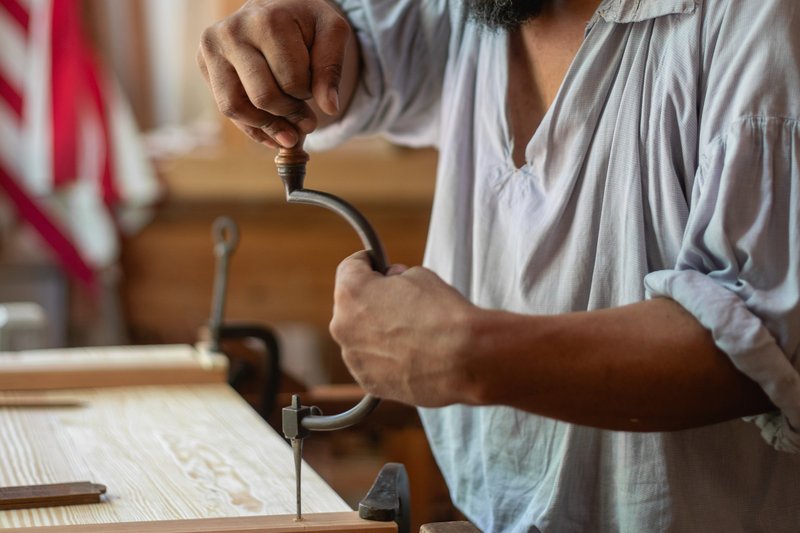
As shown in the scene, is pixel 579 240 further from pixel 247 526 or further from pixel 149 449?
pixel 149 449

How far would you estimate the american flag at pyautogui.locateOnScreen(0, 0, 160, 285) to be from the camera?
9.00 feet

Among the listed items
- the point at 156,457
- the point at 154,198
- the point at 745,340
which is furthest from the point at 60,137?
the point at 745,340

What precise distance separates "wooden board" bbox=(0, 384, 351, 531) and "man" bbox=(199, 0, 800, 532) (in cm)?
22

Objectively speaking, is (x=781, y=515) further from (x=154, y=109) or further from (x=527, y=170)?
(x=154, y=109)

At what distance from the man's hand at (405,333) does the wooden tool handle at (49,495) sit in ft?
1.01

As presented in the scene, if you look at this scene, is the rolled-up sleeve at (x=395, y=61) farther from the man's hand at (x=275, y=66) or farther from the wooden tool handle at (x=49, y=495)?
the wooden tool handle at (x=49, y=495)

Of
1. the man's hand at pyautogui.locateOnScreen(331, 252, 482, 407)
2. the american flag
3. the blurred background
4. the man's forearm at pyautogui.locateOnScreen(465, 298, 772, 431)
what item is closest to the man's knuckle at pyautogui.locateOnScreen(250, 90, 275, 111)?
the man's hand at pyautogui.locateOnScreen(331, 252, 482, 407)

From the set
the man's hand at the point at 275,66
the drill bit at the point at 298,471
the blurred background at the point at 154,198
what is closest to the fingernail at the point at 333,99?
the man's hand at the point at 275,66

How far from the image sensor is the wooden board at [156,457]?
877 millimetres

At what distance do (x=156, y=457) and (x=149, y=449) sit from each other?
0.04 m

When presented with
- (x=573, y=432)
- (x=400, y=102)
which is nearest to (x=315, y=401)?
(x=400, y=102)

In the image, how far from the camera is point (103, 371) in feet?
4.56

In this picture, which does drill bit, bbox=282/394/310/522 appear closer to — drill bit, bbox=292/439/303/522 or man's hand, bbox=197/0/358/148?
drill bit, bbox=292/439/303/522

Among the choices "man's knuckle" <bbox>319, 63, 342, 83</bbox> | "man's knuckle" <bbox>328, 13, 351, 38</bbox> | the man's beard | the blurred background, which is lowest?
the blurred background
